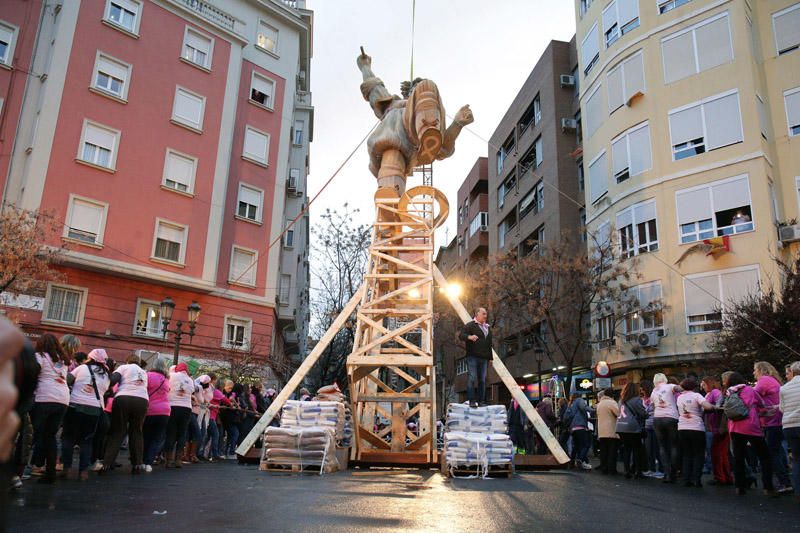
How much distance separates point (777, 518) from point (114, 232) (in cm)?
2273

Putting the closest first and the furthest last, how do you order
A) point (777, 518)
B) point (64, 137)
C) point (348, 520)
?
point (348, 520), point (777, 518), point (64, 137)

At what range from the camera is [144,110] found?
25.0 metres

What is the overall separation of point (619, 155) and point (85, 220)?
22795 mm

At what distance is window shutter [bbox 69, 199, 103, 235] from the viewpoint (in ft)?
73.3

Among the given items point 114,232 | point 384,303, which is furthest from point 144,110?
point 384,303

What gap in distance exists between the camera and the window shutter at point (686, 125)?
2483 centimetres

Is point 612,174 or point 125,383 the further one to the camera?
point 612,174

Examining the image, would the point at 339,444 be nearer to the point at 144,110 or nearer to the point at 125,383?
the point at 125,383

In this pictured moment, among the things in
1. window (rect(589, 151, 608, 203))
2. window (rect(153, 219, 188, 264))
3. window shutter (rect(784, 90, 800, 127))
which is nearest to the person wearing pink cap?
window (rect(153, 219, 188, 264))

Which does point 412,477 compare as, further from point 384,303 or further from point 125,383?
point 125,383

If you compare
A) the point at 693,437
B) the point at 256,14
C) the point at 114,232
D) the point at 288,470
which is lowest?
the point at 288,470

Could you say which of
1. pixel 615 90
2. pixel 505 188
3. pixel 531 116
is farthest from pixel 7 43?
pixel 505 188

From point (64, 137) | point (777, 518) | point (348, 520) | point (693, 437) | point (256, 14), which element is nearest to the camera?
point (348, 520)

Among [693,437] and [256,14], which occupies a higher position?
[256,14]
